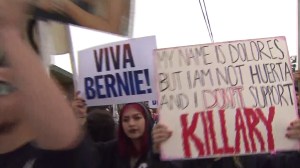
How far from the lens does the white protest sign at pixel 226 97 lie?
3.22 meters

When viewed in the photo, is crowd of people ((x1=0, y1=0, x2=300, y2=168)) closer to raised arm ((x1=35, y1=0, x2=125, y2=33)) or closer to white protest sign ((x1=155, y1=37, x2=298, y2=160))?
raised arm ((x1=35, y1=0, x2=125, y2=33))

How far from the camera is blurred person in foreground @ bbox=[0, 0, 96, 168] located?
4.01 feet

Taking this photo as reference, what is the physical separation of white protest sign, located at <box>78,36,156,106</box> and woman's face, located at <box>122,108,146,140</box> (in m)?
0.28

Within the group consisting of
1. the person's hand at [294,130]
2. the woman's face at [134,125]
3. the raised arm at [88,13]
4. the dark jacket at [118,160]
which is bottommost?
the dark jacket at [118,160]

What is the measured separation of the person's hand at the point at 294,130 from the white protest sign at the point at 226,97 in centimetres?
4

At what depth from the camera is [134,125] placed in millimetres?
3623

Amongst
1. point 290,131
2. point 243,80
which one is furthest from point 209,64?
point 290,131

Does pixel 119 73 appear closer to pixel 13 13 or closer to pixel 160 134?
pixel 160 134

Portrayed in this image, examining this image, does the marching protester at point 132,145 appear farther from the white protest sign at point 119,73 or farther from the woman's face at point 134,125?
the white protest sign at point 119,73

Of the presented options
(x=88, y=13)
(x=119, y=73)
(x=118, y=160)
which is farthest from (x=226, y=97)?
(x=88, y=13)

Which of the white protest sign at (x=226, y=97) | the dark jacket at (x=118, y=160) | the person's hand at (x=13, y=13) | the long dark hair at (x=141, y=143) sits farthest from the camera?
the long dark hair at (x=141, y=143)

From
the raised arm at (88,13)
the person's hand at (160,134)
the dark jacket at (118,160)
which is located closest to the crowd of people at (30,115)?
the raised arm at (88,13)

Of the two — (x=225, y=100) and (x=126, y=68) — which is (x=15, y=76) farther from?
(x=126, y=68)

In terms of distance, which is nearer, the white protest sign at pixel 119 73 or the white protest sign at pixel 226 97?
the white protest sign at pixel 226 97
